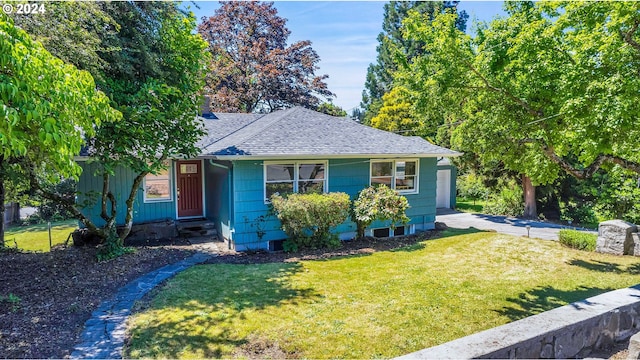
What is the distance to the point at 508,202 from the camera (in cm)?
1764

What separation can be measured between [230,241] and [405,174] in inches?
259

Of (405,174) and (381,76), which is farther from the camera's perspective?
(381,76)

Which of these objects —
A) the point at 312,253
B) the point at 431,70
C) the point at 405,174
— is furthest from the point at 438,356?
the point at 405,174

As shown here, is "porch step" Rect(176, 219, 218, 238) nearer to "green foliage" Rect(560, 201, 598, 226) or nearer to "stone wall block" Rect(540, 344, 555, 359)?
"stone wall block" Rect(540, 344, 555, 359)

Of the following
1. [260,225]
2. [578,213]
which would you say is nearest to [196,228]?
[260,225]

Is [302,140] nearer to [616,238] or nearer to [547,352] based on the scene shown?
[547,352]

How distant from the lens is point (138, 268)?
26.8 ft

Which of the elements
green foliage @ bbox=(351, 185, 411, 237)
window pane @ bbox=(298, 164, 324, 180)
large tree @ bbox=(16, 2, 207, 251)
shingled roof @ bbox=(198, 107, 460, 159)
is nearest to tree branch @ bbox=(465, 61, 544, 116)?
shingled roof @ bbox=(198, 107, 460, 159)

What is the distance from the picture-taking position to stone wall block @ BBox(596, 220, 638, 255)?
398 inches

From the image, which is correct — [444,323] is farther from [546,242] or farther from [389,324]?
[546,242]

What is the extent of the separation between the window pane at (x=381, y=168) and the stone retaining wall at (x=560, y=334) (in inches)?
323

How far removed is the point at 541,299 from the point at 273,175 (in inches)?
284

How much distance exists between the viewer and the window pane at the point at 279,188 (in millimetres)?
10703

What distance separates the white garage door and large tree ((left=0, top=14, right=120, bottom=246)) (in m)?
17.2
